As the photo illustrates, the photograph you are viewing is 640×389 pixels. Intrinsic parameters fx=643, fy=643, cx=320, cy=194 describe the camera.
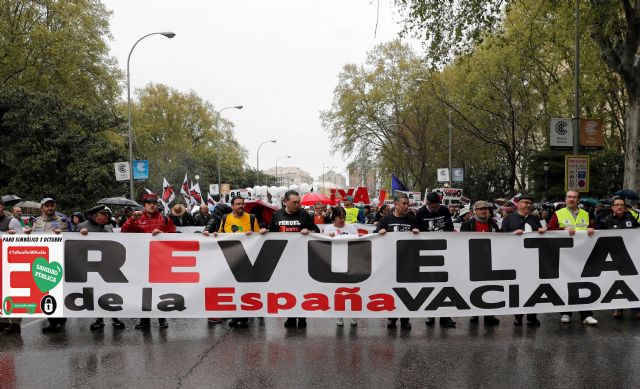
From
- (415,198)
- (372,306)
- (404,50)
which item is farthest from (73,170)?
(404,50)

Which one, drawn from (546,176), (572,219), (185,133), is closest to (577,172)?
(572,219)

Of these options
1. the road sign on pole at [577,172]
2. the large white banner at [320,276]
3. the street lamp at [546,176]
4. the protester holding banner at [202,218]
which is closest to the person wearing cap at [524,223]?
the large white banner at [320,276]

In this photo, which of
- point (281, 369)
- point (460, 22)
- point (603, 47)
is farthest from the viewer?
point (460, 22)

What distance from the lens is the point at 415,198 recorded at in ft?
113

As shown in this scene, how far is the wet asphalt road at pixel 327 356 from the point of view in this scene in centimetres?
563

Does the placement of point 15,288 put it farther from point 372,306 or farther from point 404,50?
point 404,50

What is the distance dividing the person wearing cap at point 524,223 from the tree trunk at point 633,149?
9.82m

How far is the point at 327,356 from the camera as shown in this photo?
6.56 metres

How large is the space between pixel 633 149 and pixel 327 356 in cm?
1357

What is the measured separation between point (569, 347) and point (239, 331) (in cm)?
386

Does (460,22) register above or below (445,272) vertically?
above

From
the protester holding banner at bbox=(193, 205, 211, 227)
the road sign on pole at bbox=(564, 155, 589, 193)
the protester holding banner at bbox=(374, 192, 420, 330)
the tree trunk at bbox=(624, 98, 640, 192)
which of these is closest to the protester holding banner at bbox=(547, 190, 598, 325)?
the protester holding banner at bbox=(374, 192, 420, 330)

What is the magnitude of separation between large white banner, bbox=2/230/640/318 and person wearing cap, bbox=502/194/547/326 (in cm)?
46

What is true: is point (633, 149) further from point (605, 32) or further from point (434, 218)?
point (434, 218)
